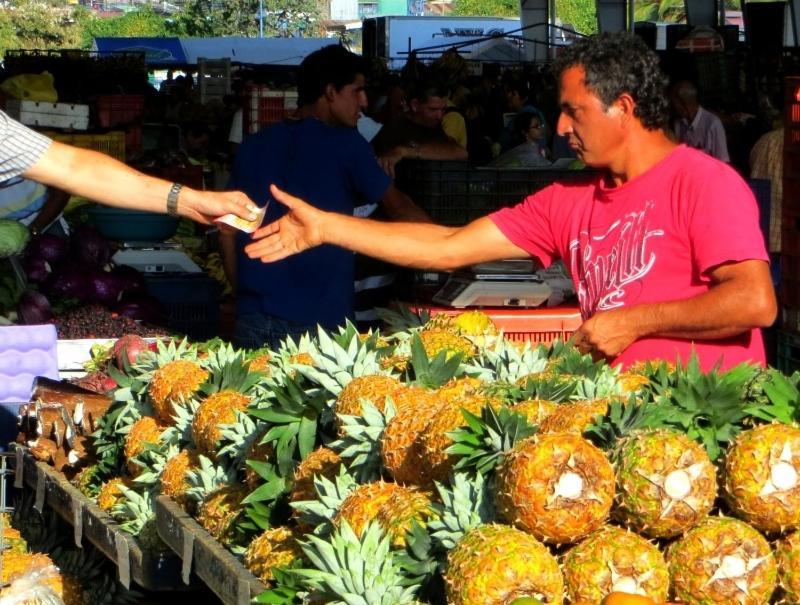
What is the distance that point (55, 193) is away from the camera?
7836 millimetres

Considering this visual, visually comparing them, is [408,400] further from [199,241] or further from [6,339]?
[199,241]

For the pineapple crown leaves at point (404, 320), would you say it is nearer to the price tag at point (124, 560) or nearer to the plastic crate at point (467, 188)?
the price tag at point (124, 560)

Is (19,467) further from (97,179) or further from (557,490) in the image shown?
(557,490)

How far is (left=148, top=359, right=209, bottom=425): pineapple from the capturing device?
A: 4207 mm

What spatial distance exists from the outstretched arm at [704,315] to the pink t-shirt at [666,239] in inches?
1.8

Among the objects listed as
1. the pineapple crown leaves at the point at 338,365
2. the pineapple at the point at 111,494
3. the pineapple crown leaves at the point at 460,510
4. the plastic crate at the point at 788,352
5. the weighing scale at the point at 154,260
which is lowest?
the pineapple at the point at 111,494

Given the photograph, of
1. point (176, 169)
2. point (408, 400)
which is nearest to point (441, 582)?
point (408, 400)

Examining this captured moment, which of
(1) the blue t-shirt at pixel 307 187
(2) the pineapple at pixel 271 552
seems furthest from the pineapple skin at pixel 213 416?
(1) the blue t-shirt at pixel 307 187

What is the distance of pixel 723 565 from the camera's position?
242cm

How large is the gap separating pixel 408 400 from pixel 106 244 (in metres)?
4.89

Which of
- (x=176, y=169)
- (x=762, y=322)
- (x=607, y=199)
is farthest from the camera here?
(x=176, y=169)

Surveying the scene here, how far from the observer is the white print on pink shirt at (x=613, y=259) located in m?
3.76

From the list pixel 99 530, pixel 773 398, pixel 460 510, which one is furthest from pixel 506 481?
pixel 99 530

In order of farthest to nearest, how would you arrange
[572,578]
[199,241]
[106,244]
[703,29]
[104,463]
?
[703,29], [199,241], [106,244], [104,463], [572,578]
